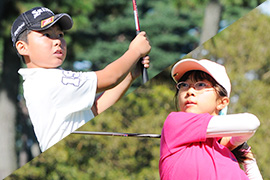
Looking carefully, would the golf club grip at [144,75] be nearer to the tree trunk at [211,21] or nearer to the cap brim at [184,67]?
the cap brim at [184,67]

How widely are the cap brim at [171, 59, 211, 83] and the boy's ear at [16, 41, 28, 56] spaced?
0.47 metres

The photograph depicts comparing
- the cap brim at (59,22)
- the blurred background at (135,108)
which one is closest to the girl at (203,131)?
the cap brim at (59,22)

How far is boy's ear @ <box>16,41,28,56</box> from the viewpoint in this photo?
1748 mm

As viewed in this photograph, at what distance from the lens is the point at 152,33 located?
10227mm

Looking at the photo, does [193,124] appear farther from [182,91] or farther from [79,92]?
[79,92]

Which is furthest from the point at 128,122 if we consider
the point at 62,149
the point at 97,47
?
the point at 97,47

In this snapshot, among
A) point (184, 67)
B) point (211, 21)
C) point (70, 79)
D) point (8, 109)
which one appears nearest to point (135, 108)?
point (8, 109)

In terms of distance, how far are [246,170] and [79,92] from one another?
1.73 ft

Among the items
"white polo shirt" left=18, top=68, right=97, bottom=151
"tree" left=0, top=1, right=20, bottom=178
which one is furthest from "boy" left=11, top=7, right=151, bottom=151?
"tree" left=0, top=1, right=20, bottom=178

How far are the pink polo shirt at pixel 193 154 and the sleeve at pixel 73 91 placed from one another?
0.30 m

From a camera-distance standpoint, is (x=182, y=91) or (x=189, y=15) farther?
(x=189, y=15)

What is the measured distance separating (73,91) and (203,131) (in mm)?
442

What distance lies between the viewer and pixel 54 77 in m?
1.67

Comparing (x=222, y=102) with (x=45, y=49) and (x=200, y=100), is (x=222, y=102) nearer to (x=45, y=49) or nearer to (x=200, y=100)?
(x=200, y=100)
